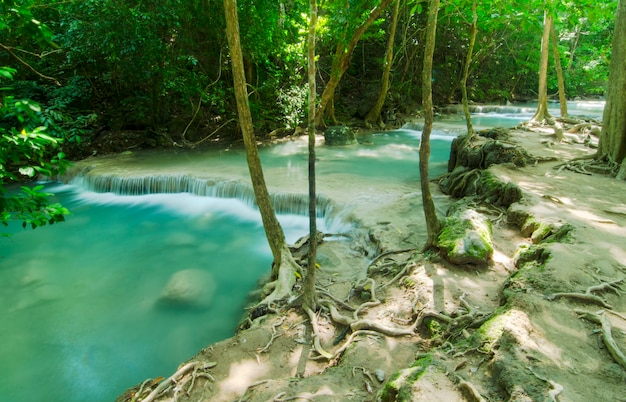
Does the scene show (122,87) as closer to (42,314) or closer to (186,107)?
(186,107)

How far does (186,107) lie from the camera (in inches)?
548

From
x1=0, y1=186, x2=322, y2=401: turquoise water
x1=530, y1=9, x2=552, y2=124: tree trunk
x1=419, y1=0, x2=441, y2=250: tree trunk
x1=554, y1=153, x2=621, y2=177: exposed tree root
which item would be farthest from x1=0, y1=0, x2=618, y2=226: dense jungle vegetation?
x1=419, y1=0, x2=441, y2=250: tree trunk

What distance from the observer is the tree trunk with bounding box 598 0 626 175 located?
7398 mm

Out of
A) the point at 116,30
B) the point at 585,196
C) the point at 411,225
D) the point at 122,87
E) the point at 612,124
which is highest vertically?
the point at 116,30

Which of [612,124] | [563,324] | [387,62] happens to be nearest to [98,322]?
[563,324]

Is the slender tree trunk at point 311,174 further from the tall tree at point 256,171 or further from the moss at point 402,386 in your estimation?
the moss at point 402,386

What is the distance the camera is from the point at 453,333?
3352mm

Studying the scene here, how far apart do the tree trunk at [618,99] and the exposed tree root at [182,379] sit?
26.6 ft

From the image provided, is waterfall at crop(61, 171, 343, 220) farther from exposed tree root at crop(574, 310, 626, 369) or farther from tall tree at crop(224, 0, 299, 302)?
exposed tree root at crop(574, 310, 626, 369)

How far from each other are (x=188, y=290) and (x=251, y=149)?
280 cm

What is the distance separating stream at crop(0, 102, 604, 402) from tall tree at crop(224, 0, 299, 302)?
1138 millimetres

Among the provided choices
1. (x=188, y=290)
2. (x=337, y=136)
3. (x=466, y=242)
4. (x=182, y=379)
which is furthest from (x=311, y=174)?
(x=337, y=136)

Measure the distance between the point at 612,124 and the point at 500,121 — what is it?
12.3 m

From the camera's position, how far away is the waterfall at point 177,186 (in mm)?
8734
